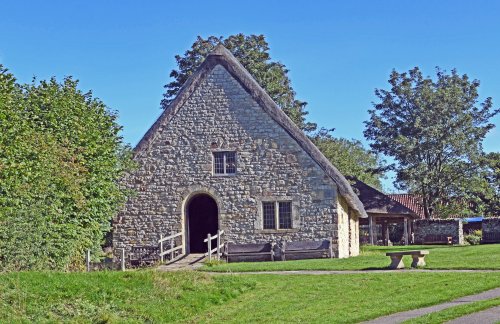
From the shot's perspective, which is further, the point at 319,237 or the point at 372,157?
the point at 372,157

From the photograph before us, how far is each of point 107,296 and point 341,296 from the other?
15.7 feet

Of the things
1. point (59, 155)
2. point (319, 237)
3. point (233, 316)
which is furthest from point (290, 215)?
point (233, 316)

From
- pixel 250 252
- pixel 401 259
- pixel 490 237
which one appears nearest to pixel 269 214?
pixel 250 252

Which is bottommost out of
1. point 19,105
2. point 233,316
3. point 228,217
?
point 233,316

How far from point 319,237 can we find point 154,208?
20.7 ft

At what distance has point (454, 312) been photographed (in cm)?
1387

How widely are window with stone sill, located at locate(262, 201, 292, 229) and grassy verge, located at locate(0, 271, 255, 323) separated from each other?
37.4ft

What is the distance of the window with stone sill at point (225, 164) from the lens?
101ft

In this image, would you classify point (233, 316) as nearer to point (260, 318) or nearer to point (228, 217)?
point (260, 318)

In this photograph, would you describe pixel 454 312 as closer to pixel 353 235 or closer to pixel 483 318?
pixel 483 318

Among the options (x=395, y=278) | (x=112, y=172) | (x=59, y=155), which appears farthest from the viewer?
(x=112, y=172)

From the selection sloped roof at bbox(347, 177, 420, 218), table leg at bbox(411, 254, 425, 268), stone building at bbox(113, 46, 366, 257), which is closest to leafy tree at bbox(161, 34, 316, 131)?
sloped roof at bbox(347, 177, 420, 218)

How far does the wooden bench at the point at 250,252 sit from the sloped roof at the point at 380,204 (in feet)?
54.0

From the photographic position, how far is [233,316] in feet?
51.1
